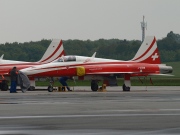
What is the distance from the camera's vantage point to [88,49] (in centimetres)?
9081

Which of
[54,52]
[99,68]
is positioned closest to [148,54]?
[99,68]

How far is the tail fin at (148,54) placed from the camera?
45.1 metres

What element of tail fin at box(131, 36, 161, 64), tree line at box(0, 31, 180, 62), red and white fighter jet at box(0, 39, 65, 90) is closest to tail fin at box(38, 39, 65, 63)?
red and white fighter jet at box(0, 39, 65, 90)

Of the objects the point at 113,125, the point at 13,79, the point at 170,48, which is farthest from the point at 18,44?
the point at 113,125

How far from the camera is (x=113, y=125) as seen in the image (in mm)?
15508

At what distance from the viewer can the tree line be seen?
86.8m

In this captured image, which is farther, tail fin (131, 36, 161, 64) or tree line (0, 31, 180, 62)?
tree line (0, 31, 180, 62)

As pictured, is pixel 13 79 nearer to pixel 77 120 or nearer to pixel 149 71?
pixel 149 71

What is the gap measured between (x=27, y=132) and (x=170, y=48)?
84.6 meters

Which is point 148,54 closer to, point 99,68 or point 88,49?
point 99,68

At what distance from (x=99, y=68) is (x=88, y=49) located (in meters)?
47.8

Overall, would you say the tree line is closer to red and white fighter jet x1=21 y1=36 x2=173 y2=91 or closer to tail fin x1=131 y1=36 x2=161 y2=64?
tail fin x1=131 y1=36 x2=161 y2=64

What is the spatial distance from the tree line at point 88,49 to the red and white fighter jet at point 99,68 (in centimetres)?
3846

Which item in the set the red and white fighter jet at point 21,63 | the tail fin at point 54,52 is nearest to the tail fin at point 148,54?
the red and white fighter jet at point 21,63
